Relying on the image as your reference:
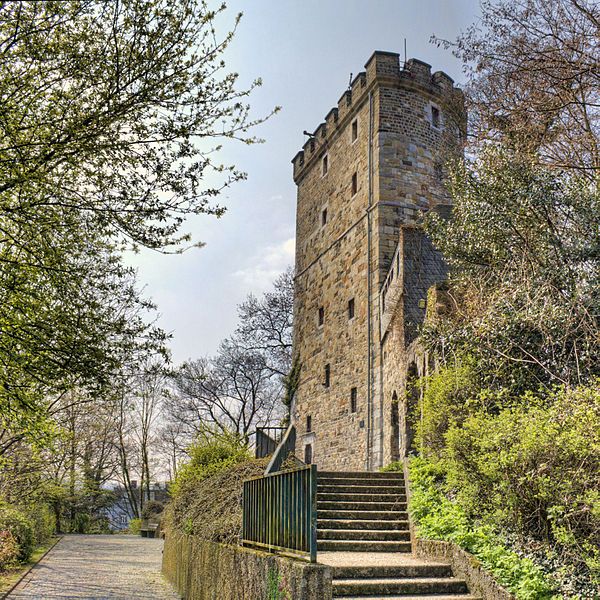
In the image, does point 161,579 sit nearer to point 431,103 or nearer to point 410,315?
point 410,315

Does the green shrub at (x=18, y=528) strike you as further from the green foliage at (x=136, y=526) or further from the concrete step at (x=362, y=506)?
the green foliage at (x=136, y=526)

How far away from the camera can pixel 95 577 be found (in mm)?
10992

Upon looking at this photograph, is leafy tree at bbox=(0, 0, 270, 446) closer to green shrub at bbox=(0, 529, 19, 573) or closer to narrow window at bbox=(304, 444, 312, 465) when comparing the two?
→ green shrub at bbox=(0, 529, 19, 573)

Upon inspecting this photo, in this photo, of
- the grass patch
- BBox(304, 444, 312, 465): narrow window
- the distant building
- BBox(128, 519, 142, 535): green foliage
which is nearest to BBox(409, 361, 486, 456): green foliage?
the grass patch

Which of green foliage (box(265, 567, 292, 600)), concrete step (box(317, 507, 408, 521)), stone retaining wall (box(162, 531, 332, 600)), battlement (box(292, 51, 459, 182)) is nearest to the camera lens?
stone retaining wall (box(162, 531, 332, 600))

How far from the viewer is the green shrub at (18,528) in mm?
12227

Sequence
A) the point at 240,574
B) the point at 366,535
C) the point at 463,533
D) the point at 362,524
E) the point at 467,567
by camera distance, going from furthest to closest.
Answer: the point at 362,524
the point at 366,535
the point at 463,533
the point at 467,567
the point at 240,574

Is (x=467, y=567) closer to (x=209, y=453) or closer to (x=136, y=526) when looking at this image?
(x=209, y=453)

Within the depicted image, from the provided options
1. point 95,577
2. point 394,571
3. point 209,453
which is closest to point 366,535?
point 394,571

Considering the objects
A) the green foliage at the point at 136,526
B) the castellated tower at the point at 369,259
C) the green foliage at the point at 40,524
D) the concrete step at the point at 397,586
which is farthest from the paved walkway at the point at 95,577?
the green foliage at the point at 136,526

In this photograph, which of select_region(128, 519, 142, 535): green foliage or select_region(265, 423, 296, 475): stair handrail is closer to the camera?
select_region(265, 423, 296, 475): stair handrail

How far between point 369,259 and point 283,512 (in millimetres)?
13102

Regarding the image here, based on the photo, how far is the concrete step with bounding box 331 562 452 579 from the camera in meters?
6.51

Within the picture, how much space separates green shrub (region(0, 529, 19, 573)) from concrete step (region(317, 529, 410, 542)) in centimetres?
604
